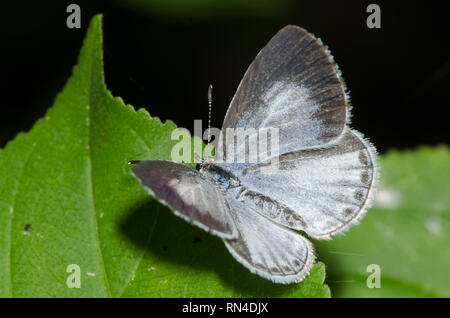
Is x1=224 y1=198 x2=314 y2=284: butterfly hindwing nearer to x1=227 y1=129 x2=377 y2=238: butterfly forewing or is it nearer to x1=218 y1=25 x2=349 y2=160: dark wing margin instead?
x1=227 y1=129 x2=377 y2=238: butterfly forewing

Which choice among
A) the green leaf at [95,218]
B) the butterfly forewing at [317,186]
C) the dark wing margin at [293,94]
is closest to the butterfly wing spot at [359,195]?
the butterfly forewing at [317,186]

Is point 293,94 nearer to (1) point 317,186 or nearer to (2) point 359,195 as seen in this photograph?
(1) point 317,186

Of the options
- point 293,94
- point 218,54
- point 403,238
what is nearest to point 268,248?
point 293,94

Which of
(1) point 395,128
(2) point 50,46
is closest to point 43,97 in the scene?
(2) point 50,46

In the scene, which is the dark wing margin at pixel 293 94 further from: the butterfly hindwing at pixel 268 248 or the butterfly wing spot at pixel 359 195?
the butterfly hindwing at pixel 268 248

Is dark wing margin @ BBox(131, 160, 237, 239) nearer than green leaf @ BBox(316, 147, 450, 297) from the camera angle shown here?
Yes

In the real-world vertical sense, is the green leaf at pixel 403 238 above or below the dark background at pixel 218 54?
below

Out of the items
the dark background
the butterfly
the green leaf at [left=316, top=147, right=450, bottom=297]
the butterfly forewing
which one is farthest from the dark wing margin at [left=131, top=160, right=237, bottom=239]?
the dark background
